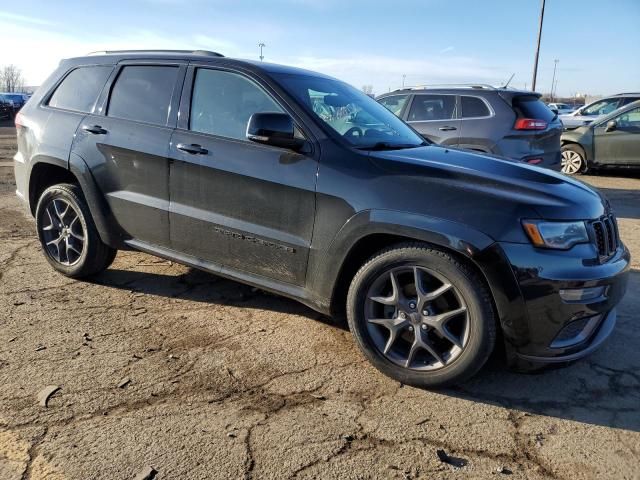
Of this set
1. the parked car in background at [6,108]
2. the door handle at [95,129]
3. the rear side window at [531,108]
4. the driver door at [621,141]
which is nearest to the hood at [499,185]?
the door handle at [95,129]

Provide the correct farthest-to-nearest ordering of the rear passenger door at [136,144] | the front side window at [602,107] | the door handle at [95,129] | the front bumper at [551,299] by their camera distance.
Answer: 1. the front side window at [602,107]
2. the door handle at [95,129]
3. the rear passenger door at [136,144]
4. the front bumper at [551,299]

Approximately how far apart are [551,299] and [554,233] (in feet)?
1.10

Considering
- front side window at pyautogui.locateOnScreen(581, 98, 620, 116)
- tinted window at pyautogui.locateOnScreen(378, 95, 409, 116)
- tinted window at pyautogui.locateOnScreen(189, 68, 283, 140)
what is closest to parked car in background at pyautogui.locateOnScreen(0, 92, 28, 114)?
tinted window at pyautogui.locateOnScreen(378, 95, 409, 116)

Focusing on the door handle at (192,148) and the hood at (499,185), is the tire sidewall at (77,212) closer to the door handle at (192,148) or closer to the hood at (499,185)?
the door handle at (192,148)

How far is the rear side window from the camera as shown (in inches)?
295

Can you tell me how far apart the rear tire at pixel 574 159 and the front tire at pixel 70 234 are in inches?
418

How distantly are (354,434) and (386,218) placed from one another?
1.12 meters

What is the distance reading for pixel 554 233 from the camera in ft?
8.95

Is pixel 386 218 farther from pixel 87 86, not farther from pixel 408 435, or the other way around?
pixel 87 86

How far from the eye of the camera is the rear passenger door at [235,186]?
3254 millimetres

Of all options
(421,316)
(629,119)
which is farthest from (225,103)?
(629,119)

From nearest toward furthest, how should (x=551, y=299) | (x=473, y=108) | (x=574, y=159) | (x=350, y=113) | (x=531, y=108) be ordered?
1. (x=551, y=299)
2. (x=350, y=113)
3. (x=531, y=108)
4. (x=473, y=108)
5. (x=574, y=159)

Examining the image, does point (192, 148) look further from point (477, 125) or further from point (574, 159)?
point (574, 159)

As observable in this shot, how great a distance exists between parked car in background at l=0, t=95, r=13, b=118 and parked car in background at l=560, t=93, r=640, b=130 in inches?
1084
